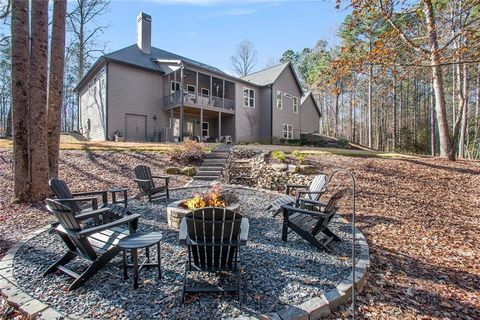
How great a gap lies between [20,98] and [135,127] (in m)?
10.9

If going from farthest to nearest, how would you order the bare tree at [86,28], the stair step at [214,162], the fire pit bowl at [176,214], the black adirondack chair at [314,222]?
the bare tree at [86,28]
the stair step at [214,162]
the fire pit bowl at [176,214]
the black adirondack chair at [314,222]

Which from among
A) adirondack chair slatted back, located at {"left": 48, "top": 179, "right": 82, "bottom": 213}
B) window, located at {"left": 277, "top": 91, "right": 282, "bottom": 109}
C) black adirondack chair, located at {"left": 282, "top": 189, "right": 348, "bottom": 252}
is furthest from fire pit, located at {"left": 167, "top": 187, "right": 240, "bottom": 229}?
window, located at {"left": 277, "top": 91, "right": 282, "bottom": 109}

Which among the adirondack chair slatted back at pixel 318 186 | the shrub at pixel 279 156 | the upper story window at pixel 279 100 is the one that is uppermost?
the upper story window at pixel 279 100

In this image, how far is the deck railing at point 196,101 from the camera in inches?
660

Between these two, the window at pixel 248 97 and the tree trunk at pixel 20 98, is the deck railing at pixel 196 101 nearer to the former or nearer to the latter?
the window at pixel 248 97

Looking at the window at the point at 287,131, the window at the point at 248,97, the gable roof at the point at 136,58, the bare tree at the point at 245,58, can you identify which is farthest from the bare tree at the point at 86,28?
the window at the point at 287,131

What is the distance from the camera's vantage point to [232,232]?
2844mm

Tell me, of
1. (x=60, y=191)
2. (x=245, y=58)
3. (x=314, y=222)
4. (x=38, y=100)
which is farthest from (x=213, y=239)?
(x=245, y=58)

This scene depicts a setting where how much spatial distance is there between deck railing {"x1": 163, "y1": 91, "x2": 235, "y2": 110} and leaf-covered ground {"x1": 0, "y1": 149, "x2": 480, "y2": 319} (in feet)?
22.6

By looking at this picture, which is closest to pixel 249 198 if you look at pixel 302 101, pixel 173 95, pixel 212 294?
pixel 212 294

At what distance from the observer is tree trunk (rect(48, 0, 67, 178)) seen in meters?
6.51

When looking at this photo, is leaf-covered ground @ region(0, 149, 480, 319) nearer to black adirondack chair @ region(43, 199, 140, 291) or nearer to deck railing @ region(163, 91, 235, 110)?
black adirondack chair @ region(43, 199, 140, 291)

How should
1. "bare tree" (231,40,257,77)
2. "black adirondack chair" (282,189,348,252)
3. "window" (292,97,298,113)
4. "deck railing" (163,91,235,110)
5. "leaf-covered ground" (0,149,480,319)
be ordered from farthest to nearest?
"bare tree" (231,40,257,77) < "window" (292,97,298,113) < "deck railing" (163,91,235,110) < "black adirondack chair" (282,189,348,252) < "leaf-covered ground" (0,149,480,319)

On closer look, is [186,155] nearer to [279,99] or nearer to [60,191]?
[60,191]
